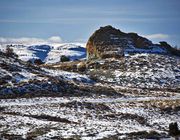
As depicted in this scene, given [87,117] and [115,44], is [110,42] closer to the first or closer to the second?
[115,44]

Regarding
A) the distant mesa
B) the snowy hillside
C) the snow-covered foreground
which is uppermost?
the distant mesa

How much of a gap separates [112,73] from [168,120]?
50.1 meters

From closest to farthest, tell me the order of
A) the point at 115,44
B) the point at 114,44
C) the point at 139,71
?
the point at 139,71 → the point at 115,44 → the point at 114,44

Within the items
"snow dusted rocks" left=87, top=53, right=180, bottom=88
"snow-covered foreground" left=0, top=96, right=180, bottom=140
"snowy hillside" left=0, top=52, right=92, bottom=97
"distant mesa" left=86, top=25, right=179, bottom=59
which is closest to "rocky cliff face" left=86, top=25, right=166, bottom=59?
"distant mesa" left=86, top=25, right=179, bottom=59

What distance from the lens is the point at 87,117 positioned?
46094 millimetres

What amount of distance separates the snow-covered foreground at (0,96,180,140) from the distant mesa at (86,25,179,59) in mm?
61945

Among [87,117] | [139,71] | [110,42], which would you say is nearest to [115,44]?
[110,42]

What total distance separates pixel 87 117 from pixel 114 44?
296ft

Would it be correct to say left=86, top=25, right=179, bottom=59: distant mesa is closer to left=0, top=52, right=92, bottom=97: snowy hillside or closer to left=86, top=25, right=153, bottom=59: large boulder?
left=86, top=25, right=153, bottom=59: large boulder

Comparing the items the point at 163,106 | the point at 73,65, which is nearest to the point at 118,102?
the point at 163,106

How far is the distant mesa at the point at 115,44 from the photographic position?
12800cm

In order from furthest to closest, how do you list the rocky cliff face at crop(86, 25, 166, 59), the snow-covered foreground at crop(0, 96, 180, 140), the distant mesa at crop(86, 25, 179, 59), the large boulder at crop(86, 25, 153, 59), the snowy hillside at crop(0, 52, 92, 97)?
the large boulder at crop(86, 25, 153, 59) < the rocky cliff face at crop(86, 25, 166, 59) < the distant mesa at crop(86, 25, 179, 59) < the snowy hillside at crop(0, 52, 92, 97) < the snow-covered foreground at crop(0, 96, 180, 140)

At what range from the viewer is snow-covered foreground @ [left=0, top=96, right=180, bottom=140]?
35.6 m

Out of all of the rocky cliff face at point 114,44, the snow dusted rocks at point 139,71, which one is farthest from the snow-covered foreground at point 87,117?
the rocky cliff face at point 114,44
